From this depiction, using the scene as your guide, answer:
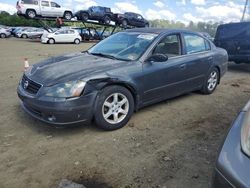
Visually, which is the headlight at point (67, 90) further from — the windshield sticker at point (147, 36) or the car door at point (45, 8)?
the car door at point (45, 8)

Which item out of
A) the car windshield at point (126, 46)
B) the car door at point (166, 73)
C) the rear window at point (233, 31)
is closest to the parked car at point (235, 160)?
the car door at point (166, 73)

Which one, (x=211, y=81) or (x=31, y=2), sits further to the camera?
(x=31, y=2)

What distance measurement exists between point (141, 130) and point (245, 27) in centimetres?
736

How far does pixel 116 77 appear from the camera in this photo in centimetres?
407

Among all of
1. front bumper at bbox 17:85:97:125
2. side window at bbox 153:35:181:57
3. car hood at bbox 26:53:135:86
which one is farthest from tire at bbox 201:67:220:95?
front bumper at bbox 17:85:97:125

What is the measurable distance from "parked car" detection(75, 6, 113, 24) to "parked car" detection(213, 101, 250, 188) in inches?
1047

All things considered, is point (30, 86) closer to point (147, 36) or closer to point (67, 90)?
point (67, 90)

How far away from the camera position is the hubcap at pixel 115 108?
407 cm

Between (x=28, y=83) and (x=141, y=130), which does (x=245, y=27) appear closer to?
(x=141, y=130)

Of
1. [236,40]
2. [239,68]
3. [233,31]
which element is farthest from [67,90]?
[239,68]

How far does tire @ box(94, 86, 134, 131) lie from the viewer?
3943 millimetres

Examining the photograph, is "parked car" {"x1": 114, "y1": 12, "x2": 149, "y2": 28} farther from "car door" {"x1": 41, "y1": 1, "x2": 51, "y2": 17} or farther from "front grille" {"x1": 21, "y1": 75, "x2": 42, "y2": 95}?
"front grille" {"x1": 21, "y1": 75, "x2": 42, "y2": 95}

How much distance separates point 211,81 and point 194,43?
43.2 inches

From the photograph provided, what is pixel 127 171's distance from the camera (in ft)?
10.3
